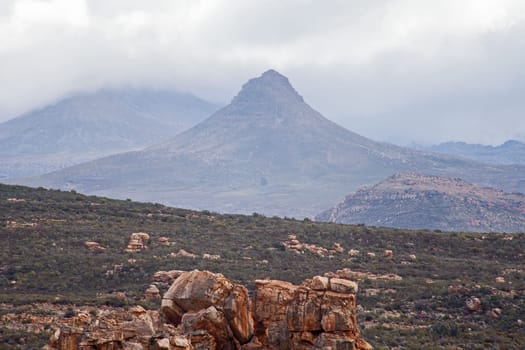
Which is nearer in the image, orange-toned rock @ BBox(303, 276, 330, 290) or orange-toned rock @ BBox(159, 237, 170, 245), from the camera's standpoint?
orange-toned rock @ BBox(303, 276, 330, 290)

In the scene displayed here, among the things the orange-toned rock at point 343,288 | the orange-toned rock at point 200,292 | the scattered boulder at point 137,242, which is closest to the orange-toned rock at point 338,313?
the orange-toned rock at point 343,288

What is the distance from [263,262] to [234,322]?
3261 centimetres

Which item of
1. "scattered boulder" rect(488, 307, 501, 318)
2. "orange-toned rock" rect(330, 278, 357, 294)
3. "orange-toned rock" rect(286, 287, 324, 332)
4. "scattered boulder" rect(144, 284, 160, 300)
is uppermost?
"orange-toned rock" rect(330, 278, 357, 294)

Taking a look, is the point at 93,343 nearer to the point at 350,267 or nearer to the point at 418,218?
the point at 350,267

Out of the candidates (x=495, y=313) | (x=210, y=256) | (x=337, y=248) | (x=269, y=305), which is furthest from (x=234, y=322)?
(x=337, y=248)

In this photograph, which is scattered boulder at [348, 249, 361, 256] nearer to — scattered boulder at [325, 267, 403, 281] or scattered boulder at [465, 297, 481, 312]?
scattered boulder at [325, 267, 403, 281]

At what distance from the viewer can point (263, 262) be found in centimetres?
5962

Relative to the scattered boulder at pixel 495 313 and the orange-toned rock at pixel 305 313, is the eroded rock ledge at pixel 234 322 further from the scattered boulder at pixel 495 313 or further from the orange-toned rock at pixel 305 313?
the scattered boulder at pixel 495 313

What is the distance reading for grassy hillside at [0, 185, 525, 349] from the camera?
43312 mm

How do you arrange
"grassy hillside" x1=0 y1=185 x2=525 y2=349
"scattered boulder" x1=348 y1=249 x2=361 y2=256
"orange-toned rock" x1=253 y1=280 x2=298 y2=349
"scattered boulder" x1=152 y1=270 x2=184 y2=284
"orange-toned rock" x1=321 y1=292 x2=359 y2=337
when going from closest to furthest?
"orange-toned rock" x1=321 y1=292 x2=359 y2=337, "orange-toned rock" x1=253 y1=280 x2=298 y2=349, "grassy hillside" x1=0 y1=185 x2=525 y2=349, "scattered boulder" x1=152 y1=270 x2=184 y2=284, "scattered boulder" x1=348 y1=249 x2=361 y2=256

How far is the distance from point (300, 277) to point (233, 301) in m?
Answer: 26.4

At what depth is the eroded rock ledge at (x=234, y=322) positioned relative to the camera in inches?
969

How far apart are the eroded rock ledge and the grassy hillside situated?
9498 mm

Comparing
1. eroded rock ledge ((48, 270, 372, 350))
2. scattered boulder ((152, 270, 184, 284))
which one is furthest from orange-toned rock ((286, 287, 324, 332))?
scattered boulder ((152, 270, 184, 284))
